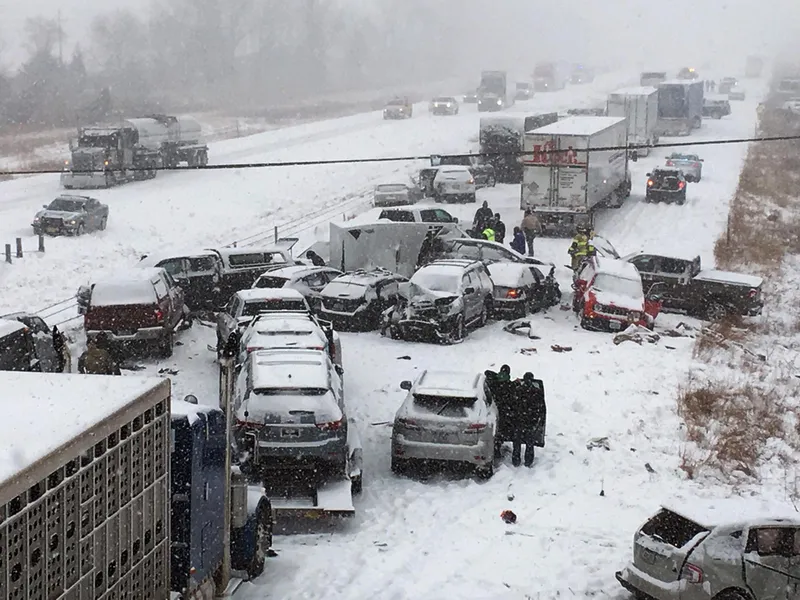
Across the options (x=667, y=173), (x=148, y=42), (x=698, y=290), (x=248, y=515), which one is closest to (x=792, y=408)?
(x=698, y=290)

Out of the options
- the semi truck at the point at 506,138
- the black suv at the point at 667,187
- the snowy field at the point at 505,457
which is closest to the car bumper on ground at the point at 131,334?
the snowy field at the point at 505,457

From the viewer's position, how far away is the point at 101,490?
689 centimetres

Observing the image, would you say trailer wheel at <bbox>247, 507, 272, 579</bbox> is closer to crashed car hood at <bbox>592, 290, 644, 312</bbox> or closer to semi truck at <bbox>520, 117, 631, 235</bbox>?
crashed car hood at <bbox>592, 290, 644, 312</bbox>

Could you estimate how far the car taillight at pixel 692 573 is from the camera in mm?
10352

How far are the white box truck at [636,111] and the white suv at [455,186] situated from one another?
563 inches

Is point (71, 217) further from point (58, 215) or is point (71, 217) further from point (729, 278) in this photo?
point (729, 278)

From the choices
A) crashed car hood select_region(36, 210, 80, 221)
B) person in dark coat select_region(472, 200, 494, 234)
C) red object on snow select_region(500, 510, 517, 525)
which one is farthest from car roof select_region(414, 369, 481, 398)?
crashed car hood select_region(36, 210, 80, 221)

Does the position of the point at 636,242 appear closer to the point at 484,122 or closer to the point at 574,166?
the point at 574,166

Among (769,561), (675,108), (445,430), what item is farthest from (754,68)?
(769,561)

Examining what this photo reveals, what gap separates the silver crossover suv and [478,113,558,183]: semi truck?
109ft

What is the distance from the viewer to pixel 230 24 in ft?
404

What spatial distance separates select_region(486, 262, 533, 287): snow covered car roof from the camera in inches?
942

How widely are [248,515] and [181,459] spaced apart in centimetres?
173

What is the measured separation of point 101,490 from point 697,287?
67.8 ft
